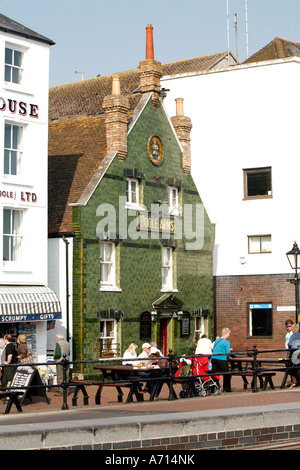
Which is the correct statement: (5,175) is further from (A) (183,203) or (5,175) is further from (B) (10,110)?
(A) (183,203)

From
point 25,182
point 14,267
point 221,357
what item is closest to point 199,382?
point 221,357

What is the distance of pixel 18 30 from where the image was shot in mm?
28188

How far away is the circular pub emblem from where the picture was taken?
113 ft

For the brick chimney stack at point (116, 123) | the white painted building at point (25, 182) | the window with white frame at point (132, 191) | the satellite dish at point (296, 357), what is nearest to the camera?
the satellite dish at point (296, 357)

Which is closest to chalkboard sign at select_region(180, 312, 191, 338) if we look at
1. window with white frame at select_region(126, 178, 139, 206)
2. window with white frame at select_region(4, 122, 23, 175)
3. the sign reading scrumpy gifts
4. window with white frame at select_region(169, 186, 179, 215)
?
window with white frame at select_region(169, 186, 179, 215)

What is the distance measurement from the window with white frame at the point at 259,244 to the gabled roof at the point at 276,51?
8.55 metres

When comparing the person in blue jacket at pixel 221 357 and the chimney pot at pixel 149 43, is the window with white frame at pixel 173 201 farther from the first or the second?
the person in blue jacket at pixel 221 357

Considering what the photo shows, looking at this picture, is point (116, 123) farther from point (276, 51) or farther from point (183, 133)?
point (276, 51)

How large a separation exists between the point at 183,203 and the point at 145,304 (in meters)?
5.05

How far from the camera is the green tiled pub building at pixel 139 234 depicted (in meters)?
31.0

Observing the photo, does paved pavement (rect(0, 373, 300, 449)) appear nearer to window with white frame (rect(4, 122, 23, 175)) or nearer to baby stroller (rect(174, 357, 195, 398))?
baby stroller (rect(174, 357, 195, 398))

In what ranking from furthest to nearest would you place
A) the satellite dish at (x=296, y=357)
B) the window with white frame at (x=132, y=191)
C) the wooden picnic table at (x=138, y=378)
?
the window with white frame at (x=132, y=191) → the satellite dish at (x=296, y=357) → the wooden picnic table at (x=138, y=378)

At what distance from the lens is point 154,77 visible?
35250mm

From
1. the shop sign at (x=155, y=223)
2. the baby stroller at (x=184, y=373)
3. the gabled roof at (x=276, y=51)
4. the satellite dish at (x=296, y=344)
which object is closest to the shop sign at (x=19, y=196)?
the shop sign at (x=155, y=223)
